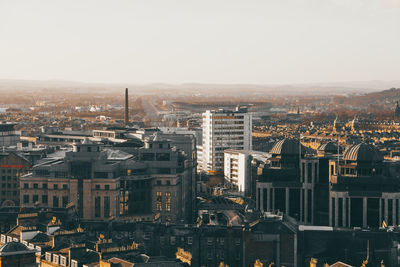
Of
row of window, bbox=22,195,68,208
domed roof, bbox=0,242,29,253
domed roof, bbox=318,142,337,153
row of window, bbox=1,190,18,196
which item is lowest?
row of window, bbox=1,190,18,196

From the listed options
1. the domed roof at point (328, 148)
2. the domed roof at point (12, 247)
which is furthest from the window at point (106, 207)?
the domed roof at point (12, 247)

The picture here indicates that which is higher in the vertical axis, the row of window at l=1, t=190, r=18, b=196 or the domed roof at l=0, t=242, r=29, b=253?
the domed roof at l=0, t=242, r=29, b=253

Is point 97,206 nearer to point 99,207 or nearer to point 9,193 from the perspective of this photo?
point 99,207

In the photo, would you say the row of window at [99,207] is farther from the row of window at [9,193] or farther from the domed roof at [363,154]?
the domed roof at [363,154]

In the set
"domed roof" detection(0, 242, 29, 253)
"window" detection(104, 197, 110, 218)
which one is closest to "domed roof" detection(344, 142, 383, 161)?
"window" detection(104, 197, 110, 218)

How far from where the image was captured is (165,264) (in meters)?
91.4

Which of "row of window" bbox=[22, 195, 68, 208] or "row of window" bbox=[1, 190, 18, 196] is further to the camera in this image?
"row of window" bbox=[1, 190, 18, 196]

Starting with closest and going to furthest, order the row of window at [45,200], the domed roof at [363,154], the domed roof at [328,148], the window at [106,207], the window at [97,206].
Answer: the domed roof at [363,154], the window at [106,207], the window at [97,206], the row of window at [45,200], the domed roof at [328,148]

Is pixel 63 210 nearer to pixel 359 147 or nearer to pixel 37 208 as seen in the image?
pixel 37 208

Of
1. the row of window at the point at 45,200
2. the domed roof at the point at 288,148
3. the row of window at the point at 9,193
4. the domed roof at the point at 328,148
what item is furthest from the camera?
the row of window at the point at 9,193

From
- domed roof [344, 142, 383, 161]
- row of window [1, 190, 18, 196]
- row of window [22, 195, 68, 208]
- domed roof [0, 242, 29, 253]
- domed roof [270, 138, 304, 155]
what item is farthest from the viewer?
row of window [1, 190, 18, 196]

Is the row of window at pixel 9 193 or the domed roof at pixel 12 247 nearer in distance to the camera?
the domed roof at pixel 12 247

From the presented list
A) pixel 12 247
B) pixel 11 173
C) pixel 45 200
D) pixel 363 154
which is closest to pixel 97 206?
pixel 45 200

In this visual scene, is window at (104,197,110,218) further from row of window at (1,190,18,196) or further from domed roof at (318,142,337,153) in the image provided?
domed roof at (318,142,337,153)
